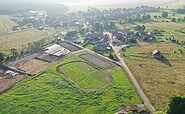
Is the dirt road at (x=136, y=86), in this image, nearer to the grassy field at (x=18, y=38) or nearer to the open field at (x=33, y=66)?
the open field at (x=33, y=66)

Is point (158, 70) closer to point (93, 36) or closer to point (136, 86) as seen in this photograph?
point (136, 86)

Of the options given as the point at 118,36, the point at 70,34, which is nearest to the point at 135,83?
the point at 118,36

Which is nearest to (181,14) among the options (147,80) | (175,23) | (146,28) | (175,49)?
(175,23)

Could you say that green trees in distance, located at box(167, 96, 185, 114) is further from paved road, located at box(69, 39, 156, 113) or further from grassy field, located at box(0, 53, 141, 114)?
grassy field, located at box(0, 53, 141, 114)

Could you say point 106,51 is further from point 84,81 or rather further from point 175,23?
point 175,23

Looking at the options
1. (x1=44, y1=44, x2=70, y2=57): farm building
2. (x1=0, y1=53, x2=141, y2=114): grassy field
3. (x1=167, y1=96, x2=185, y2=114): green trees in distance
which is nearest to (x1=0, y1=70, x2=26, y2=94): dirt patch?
(x1=0, y1=53, x2=141, y2=114): grassy field
